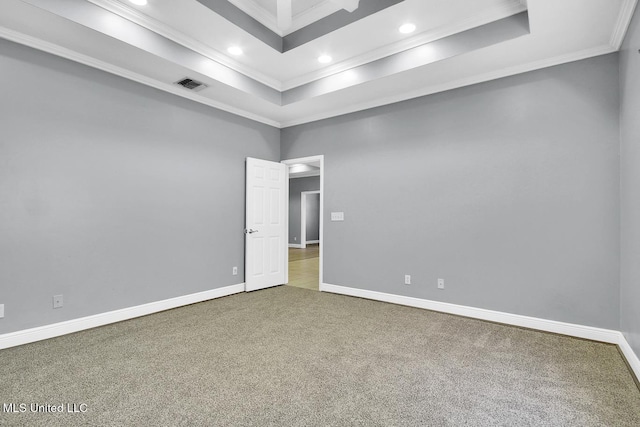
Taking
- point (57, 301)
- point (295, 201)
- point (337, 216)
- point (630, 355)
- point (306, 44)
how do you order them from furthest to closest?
point (295, 201), point (337, 216), point (306, 44), point (57, 301), point (630, 355)

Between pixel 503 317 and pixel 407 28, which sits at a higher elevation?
pixel 407 28

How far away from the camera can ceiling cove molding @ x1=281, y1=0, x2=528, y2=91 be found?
2788 mm

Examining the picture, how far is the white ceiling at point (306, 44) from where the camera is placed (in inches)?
101

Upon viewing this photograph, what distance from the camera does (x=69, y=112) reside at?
121 inches

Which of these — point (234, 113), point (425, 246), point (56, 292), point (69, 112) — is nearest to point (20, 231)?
point (56, 292)

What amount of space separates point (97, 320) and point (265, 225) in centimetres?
250

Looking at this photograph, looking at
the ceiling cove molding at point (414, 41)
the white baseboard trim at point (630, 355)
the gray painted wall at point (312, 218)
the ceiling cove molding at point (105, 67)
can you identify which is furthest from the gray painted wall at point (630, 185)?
the gray painted wall at point (312, 218)

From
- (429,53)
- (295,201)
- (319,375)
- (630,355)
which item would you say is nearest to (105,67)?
(429,53)

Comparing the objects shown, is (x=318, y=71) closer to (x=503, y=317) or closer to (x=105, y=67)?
(x=105, y=67)

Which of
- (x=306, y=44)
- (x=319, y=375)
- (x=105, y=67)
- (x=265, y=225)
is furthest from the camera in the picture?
(x=265, y=225)

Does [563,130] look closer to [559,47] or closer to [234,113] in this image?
[559,47]

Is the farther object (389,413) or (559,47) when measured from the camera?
(559,47)

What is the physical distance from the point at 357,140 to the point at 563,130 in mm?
2430

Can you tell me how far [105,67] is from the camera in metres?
3.27
